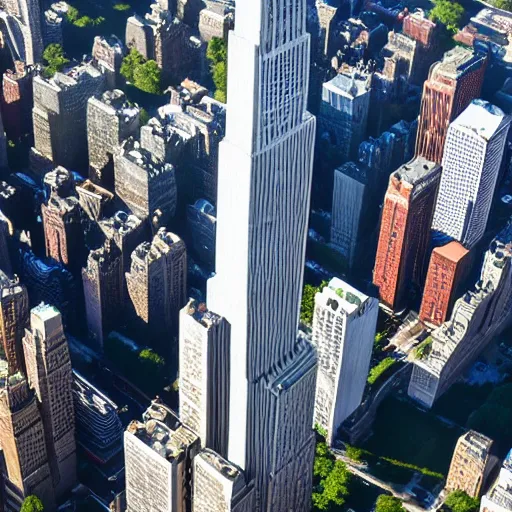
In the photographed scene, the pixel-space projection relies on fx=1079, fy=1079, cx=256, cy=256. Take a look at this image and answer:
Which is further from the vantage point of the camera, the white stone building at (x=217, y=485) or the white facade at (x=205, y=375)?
the white stone building at (x=217, y=485)

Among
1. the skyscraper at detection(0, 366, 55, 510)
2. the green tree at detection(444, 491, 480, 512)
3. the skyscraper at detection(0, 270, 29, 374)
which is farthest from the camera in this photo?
the green tree at detection(444, 491, 480, 512)

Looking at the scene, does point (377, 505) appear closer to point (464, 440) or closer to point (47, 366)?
point (464, 440)

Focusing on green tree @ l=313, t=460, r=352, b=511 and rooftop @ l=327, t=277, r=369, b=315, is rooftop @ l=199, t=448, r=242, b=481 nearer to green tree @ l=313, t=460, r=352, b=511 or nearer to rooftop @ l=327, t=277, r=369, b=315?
green tree @ l=313, t=460, r=352, b=511

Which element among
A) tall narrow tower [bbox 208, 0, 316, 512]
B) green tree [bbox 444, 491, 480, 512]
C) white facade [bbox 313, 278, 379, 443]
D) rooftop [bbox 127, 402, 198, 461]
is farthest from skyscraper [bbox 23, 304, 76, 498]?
green tree [bbox 444, 491, 480, 512]

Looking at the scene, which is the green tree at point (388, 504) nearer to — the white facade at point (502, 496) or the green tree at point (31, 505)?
the white facade at point (502, 496)

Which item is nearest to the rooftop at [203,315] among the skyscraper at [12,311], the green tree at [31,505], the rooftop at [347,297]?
the rooftop at [347,297]

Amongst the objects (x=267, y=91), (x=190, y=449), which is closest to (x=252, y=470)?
(x=190, y=449)
